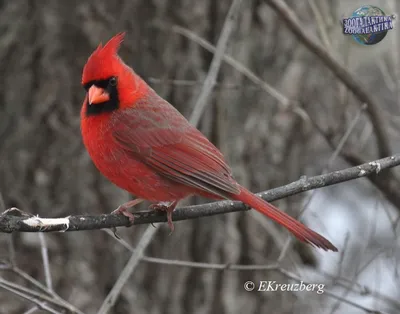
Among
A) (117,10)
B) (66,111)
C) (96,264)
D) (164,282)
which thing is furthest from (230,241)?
(117,10)

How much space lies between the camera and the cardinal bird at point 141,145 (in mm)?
2652

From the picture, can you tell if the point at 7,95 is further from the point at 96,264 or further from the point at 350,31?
the point at 350,31

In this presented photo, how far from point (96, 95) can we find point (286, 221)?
0.86m

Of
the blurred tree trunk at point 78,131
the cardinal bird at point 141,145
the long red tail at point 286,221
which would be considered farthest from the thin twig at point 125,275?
the blurred tree trunk at point 78,131

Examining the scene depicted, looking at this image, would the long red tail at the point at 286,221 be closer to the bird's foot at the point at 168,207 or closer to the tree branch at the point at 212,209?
the tree branch at the point at 212,209

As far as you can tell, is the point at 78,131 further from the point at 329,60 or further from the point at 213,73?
the point at 329,60

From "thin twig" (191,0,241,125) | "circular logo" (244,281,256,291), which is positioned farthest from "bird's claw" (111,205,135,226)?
"circular logo" (244,281,256,291)

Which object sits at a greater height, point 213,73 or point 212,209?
point 213,73

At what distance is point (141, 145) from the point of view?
2.80m

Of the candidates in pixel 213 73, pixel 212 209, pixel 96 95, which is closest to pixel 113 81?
pixel 96 95

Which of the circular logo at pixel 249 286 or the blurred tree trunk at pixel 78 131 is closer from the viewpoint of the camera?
the blurred tree trunk at pixel 78 131

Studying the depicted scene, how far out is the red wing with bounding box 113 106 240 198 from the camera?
2.69m

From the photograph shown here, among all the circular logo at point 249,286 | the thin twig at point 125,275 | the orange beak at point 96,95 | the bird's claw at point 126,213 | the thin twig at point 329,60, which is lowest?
the circular logo at point 249,286

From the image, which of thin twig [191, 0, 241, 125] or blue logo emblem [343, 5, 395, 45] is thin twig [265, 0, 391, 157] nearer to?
blue logo emblem [343, 5, 395, 45]
